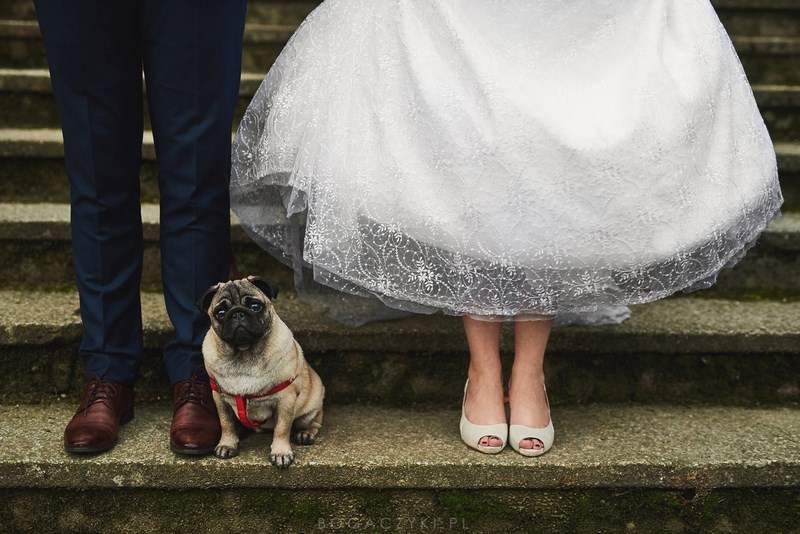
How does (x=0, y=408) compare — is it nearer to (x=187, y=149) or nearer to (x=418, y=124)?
(x=187, y=149)

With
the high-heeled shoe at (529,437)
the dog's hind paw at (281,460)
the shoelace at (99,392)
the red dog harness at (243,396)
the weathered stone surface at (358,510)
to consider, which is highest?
the red dog harness at (243,396)

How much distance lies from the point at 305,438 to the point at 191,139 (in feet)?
2.61

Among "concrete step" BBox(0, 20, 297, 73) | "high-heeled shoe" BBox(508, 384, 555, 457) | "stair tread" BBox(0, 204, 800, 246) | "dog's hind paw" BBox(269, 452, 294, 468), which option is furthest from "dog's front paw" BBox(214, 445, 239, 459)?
"concrete step" BBox(0, 20, 297, 73)

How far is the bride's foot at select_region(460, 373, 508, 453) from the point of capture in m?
1.89

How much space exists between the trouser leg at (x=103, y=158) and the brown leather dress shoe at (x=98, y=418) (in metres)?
0.04

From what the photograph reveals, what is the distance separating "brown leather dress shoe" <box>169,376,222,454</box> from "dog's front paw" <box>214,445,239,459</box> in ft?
0.07

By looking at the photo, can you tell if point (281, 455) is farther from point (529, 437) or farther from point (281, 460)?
point (529, 437)

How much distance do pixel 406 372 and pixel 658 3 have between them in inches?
46.4

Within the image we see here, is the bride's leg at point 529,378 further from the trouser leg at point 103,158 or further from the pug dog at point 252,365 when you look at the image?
the trouser leg at point 103,158

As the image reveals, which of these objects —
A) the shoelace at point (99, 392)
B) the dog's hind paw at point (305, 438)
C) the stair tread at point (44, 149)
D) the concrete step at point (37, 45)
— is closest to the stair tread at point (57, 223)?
the stair tread at point (44, 149)

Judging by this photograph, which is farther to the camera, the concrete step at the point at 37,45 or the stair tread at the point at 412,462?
the concrete step at the point at 37,45

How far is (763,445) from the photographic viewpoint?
76.2 inches

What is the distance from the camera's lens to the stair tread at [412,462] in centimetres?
179

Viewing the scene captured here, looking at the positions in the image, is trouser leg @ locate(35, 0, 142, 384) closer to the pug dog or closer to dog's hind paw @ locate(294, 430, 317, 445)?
the pug dog
